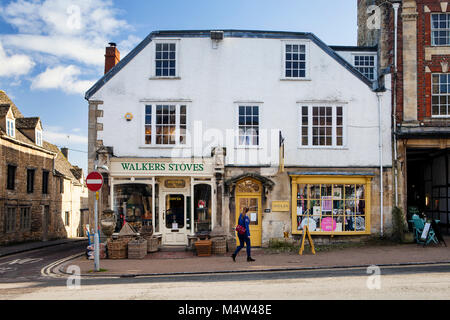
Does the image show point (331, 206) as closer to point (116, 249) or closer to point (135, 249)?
point (135, 249)

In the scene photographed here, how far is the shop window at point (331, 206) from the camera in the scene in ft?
62.2

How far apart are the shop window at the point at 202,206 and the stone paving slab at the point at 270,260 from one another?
166 centimetres

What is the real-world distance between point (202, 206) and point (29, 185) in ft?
50.4

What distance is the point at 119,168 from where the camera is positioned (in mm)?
18859

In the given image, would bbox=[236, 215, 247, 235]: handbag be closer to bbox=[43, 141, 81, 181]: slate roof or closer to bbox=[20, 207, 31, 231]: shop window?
bbox=[20, 207, 31, 231]: shop window

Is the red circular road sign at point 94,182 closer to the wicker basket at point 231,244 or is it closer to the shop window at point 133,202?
the shop window at point 133,202

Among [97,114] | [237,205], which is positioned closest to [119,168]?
[97,114]

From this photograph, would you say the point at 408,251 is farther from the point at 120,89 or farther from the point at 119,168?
the point at 120,89

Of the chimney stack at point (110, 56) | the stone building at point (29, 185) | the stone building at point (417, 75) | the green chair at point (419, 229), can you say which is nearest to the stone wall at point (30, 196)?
the stone building at point (29, 185)

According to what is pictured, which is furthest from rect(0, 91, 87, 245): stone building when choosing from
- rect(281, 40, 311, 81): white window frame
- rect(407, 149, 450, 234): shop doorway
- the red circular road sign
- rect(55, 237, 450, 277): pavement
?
rect(407, 149, 450, 234): shop doorway

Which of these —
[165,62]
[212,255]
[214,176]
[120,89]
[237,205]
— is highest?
[165,62]

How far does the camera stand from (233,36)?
64.2ft

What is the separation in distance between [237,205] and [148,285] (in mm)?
8474

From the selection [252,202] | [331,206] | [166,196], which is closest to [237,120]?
[252,202]
